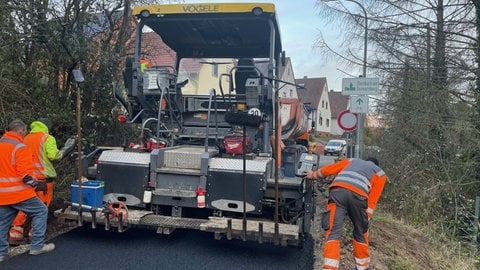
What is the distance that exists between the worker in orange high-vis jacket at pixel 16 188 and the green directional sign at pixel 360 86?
560cm

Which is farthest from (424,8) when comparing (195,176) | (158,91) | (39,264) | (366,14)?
(39,264)

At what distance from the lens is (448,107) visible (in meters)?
8.85

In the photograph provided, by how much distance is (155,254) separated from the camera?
4906 mm

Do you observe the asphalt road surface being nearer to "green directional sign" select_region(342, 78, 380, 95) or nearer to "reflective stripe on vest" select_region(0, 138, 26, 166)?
"reflective stripe on vest" select_region(0, 138, 26, 166)

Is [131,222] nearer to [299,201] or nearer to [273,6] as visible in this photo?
[299,201]

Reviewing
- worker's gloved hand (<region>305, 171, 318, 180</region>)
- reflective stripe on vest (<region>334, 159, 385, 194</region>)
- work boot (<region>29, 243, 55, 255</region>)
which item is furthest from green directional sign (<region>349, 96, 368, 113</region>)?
work boot (<region>29, 243, 55, 255</region>)

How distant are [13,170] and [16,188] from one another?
19cm

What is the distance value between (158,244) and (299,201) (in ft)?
5.60

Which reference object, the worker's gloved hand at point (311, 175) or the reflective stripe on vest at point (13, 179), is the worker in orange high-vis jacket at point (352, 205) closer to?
the worker's gloved hand at point (311, 175)

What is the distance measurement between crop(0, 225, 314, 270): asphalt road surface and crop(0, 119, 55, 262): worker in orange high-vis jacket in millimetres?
202

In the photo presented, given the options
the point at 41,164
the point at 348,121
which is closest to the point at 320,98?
the point at 348,121

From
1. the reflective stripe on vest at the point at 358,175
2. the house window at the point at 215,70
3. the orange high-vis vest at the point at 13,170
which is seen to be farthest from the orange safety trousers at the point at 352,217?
the orange high-vis vest at the point at 13,170

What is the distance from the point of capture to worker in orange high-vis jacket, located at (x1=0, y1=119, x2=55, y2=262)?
4578mm

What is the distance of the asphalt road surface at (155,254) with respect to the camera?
4.55 metres
